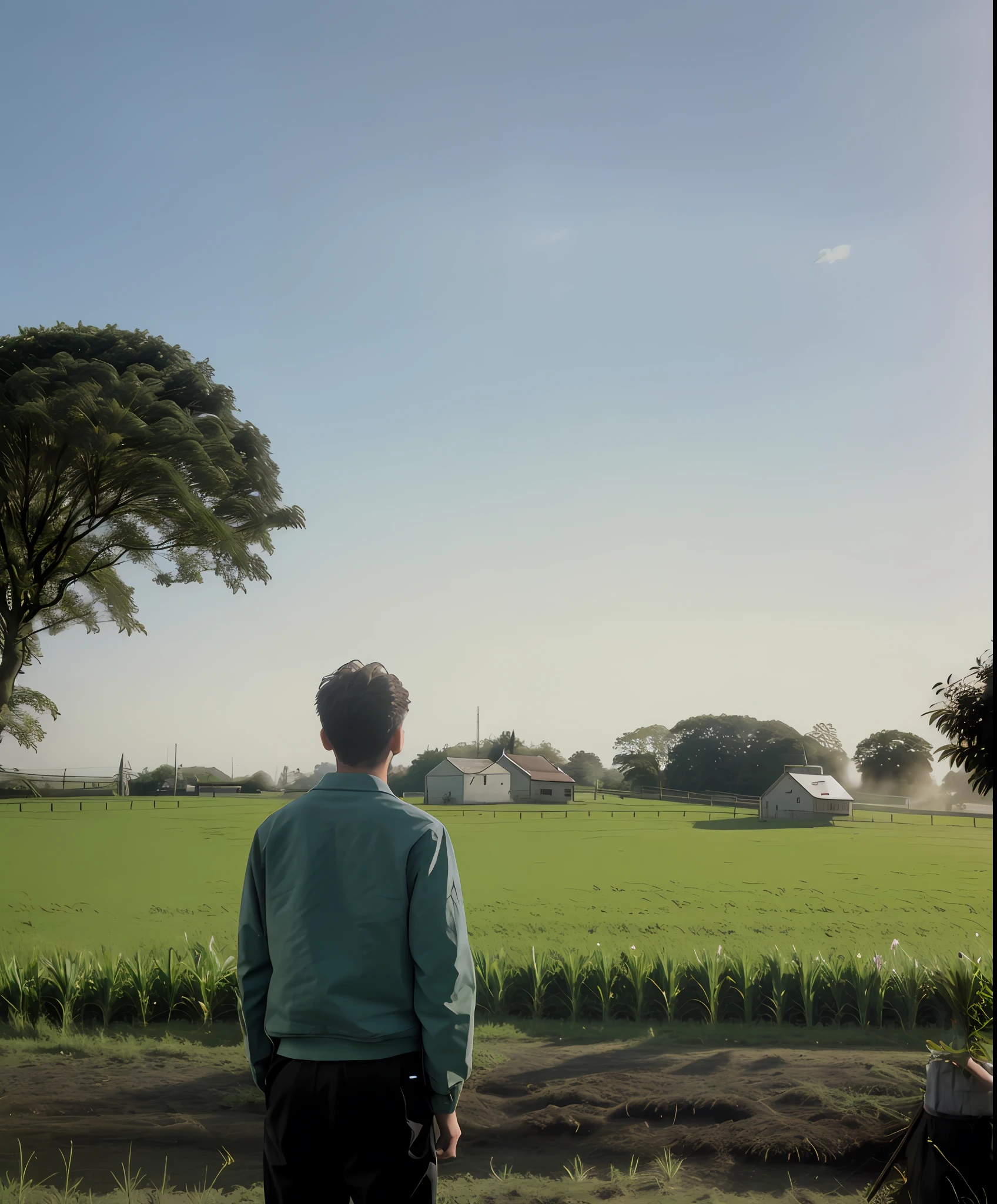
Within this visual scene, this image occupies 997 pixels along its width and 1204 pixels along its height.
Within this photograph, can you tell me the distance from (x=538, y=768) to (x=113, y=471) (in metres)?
17.9

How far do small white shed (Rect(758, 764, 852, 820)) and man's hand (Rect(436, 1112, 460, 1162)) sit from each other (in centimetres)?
1471

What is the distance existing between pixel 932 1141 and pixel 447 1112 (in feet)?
6.04

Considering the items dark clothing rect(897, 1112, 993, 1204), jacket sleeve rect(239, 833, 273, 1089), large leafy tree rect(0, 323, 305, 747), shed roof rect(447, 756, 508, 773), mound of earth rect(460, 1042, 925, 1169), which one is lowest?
shed roof rect(447, 756, 508, 773)

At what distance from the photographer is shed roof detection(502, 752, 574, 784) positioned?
23.0 m

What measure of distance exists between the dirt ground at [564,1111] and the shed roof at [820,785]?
11.1 metres

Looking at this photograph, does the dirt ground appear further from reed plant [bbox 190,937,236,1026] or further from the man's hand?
the man's hand

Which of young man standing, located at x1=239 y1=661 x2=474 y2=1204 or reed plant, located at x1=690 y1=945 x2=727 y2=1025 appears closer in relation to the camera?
young man standing, located at x1=239 y1=661 x2=474 y2=1204

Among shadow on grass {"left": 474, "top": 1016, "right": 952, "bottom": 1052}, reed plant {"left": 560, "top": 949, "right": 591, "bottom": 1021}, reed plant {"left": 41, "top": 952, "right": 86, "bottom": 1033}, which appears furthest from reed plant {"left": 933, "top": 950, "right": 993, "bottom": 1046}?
reed plant {"left": 41, "top": 952, "right": 86, "bottom": 1033}

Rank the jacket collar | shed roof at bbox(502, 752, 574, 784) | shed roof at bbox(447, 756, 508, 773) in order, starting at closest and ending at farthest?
the jacket collar, shed roof at bbox(447, 756, 508, 773), shed roof at bbox(502, 752, 574, 784)

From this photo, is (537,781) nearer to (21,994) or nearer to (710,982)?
(710,982)

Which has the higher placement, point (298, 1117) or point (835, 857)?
point (298, 1117)

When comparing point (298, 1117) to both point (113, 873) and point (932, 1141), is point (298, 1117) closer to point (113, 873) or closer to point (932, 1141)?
point (932, 1141)

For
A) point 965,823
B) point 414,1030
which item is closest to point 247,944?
point 414,1030

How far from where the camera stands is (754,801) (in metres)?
15.9
